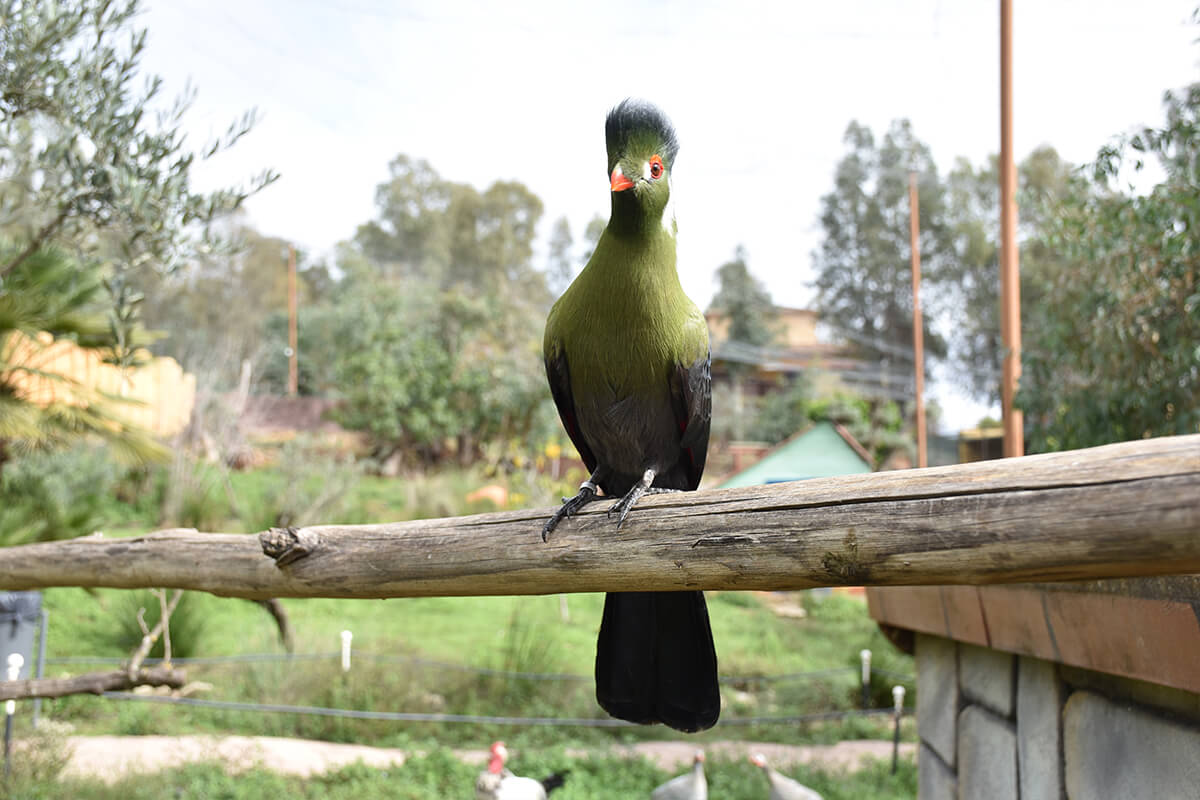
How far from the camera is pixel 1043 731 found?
1.77 m

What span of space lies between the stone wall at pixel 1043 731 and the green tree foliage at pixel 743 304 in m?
16.0

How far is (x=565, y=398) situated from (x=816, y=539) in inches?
34.8

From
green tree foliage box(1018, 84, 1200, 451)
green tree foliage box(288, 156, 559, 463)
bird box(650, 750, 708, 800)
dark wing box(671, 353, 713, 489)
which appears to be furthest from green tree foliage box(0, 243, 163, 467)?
green tree foliage box(288, 156, 559, 463)

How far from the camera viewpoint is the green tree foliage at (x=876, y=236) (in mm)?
18594

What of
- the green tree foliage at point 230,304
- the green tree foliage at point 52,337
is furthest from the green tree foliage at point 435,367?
the green tree foliage at point 52,337

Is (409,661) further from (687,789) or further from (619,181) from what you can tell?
(619,181)

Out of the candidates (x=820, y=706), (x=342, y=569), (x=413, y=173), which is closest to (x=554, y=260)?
(x=413, y=173)

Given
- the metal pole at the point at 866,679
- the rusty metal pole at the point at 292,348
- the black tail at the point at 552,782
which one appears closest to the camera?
the black tail at the point at 552,782

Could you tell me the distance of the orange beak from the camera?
1.56 meters

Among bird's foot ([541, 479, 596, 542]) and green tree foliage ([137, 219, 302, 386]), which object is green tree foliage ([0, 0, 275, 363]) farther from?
green tree foliage ([137, 219, 302, 386])

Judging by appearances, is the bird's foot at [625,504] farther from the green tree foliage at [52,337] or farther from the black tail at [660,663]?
the green tree foliage at [52,337]

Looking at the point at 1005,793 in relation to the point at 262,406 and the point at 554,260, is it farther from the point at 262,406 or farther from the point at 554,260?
the point at 554,260

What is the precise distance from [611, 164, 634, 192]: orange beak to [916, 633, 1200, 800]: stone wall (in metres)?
1.29

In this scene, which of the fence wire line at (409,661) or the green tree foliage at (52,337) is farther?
the fence wire line at (409,661)
